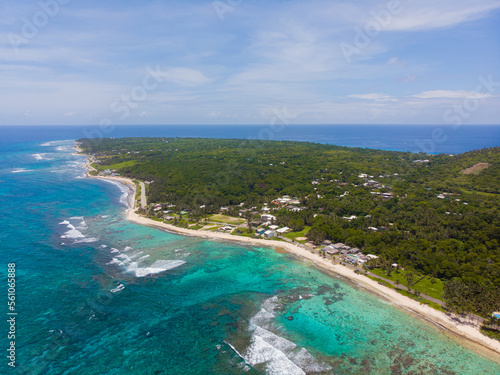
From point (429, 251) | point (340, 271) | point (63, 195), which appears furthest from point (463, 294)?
point (63, 195)

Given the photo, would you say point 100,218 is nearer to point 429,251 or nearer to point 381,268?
point 381,268

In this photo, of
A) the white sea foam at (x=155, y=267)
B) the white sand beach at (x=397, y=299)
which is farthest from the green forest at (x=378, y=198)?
the white sea foam at (x=155, y=267)

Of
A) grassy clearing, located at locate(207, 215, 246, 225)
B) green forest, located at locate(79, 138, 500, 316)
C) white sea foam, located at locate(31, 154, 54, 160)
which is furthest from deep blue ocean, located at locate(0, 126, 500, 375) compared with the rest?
white sea foam, located at locate(31, 154, 54, 160)

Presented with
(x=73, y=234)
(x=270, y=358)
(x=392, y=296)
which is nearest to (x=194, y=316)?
(x=270, y=358)

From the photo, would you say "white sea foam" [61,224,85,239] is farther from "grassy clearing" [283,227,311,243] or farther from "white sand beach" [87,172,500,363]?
"grassy clearing" [283,227,311,243]

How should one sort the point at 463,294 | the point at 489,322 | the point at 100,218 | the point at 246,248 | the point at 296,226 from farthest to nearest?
the point at 100,218, the point at 296,226, the point at 246,248, the point at 463,294, the point at 489,322

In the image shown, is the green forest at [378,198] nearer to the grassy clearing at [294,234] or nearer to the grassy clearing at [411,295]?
the grassy clearing at [411,295]

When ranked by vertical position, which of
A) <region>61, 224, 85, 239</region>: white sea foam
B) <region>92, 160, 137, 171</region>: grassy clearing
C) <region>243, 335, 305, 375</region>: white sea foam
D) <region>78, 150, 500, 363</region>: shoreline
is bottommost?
<region>243, 335, 305, 375</region>: white sea foam
